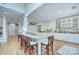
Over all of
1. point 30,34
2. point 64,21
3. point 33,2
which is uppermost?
point 33,2

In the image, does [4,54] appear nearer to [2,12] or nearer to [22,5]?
[2,12]

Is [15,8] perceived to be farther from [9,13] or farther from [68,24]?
[68,24]

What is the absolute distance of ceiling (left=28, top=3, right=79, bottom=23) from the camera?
2.22 m

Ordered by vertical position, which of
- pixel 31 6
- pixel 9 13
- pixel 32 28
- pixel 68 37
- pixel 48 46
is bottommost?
pixel 48 46

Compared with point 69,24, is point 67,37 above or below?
below

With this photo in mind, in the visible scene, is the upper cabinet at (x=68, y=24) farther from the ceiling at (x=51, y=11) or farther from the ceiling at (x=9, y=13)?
the ceiling at (x=9, y=13)

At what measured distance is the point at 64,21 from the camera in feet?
7.36

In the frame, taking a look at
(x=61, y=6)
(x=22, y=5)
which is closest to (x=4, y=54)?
(x=22, y=5)

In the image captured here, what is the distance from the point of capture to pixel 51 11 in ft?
7.37

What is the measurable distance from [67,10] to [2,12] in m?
1.00

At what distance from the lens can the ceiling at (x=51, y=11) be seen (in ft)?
7.30

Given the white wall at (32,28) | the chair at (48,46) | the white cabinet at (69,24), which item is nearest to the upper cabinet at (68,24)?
the white cabinet at (69,24)

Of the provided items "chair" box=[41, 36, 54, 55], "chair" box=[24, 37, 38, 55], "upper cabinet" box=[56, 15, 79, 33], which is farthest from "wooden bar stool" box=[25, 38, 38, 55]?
"upper cabinet" box=[56, 15, 79, 33]

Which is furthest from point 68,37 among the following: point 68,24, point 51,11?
point 51,11
